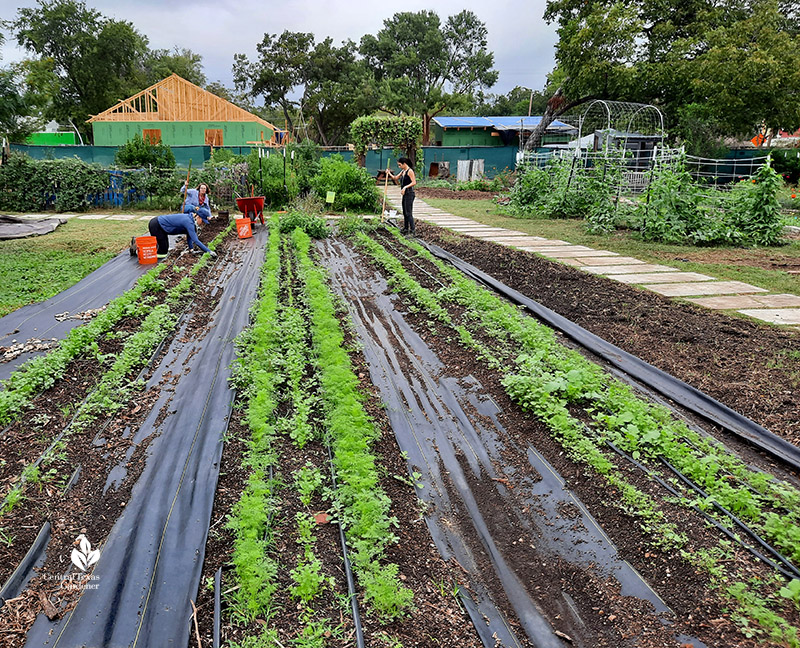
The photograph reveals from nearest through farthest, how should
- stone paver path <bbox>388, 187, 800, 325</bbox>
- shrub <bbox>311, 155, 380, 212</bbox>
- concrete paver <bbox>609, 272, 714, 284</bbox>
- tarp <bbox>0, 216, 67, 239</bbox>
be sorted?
stone paver path <bbox>388, 187, 800, 325</bbox>, concrete paver <bbox>609, 272, 714, 284</bbox>, tarp <bbox>0, 216, 67, 239</bbox>, shrub <bbox>311, 155, 380, 212</bbox>

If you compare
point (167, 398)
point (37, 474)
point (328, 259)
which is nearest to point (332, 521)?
point (37, 474)

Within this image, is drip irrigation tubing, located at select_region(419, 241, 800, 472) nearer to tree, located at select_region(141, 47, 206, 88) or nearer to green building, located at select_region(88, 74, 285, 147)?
green building, located at select_region(88, 74, 285, 147)

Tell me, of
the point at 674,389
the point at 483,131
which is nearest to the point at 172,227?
the point at 674,389

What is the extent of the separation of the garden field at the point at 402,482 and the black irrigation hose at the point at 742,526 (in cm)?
1

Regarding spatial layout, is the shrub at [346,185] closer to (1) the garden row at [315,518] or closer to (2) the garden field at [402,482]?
(2) the garden field at [402,482]

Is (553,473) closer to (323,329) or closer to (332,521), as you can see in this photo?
(332,521)

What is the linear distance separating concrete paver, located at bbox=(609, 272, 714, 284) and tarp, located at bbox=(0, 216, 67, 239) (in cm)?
1215

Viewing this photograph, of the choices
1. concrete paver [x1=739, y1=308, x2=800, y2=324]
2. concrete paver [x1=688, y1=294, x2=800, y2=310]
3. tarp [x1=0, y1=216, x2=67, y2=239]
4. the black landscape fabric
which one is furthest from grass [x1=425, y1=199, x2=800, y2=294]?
tarp [x1=0, y1=216, x2=67, y2=239]

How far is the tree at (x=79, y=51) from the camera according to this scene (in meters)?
37.4

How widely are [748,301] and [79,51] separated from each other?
147ft

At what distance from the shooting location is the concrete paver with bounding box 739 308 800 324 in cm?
632

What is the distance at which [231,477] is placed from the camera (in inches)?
137

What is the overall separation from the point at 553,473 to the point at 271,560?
1.85m

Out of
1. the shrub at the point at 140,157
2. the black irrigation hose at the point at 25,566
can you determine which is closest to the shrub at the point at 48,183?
the shrub at the point at 140,157
